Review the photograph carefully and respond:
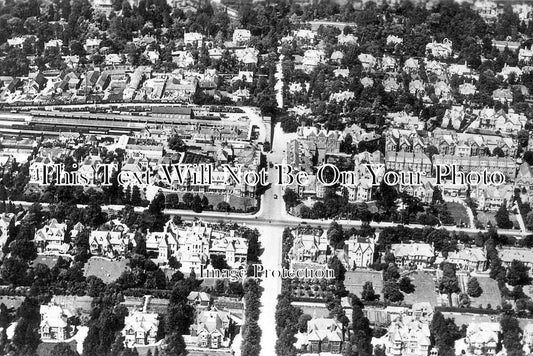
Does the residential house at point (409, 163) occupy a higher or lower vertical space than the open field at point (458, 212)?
higher

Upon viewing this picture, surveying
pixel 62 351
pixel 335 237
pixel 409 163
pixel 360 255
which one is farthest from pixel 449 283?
pixel 62 351

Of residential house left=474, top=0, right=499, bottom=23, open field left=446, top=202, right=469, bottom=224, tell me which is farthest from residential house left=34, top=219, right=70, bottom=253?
residential house left=474, top=0, right=499, bottom=23

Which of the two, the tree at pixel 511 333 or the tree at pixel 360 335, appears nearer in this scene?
the tree at pixel 360 335

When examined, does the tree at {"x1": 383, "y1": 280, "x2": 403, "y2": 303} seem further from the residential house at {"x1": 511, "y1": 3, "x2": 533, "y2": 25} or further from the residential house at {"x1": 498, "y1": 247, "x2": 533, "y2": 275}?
the residential house at {"x1": 511, "y1": 3, "x2": 533, "y2": 25}

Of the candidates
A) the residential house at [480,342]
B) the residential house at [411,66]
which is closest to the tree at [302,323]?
the residential house at [480,342]

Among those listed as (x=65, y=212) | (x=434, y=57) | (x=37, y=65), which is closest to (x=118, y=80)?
(x=37, y=65)

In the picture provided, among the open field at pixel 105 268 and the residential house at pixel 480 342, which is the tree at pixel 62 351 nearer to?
the open field at pixel 105 268

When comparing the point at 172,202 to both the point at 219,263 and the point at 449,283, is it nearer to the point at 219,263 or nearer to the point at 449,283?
the point at 219,263
